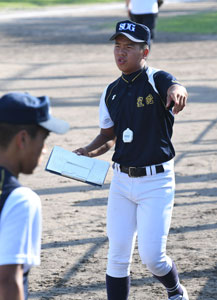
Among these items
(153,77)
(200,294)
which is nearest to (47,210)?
(200,294)

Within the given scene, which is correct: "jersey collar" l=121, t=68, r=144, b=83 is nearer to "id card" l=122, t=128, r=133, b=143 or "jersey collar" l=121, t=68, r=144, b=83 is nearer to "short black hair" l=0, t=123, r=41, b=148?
"id card" l=122, t=128, r=133, b=143

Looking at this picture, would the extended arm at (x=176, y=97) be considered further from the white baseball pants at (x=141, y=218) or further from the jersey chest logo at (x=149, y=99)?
the white baseball pants at (x=141, y=218)

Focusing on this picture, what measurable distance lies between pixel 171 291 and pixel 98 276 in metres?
1.01

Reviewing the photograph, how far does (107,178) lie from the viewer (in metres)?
8.59

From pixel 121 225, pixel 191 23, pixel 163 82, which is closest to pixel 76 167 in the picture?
pixel 121 225

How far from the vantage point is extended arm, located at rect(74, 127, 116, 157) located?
15.9ft

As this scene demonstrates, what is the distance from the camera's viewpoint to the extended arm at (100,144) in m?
4.84

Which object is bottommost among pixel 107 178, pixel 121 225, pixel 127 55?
pixel 107 178

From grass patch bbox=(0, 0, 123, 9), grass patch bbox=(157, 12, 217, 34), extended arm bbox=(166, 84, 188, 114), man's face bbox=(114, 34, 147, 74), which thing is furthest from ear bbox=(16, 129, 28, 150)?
grass patch bbox=(0, 0, 123, 9)

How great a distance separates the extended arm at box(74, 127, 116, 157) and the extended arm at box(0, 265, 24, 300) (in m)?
2.12

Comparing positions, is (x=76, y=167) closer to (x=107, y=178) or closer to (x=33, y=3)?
(x=107, y=178)

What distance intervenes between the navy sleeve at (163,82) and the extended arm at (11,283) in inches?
81.2

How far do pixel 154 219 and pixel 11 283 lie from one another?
73.8 inches

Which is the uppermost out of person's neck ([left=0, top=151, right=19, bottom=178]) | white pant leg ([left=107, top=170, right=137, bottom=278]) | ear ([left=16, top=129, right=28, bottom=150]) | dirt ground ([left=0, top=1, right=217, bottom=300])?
ear ([left=16, top=129, right=28, bottom=150])
